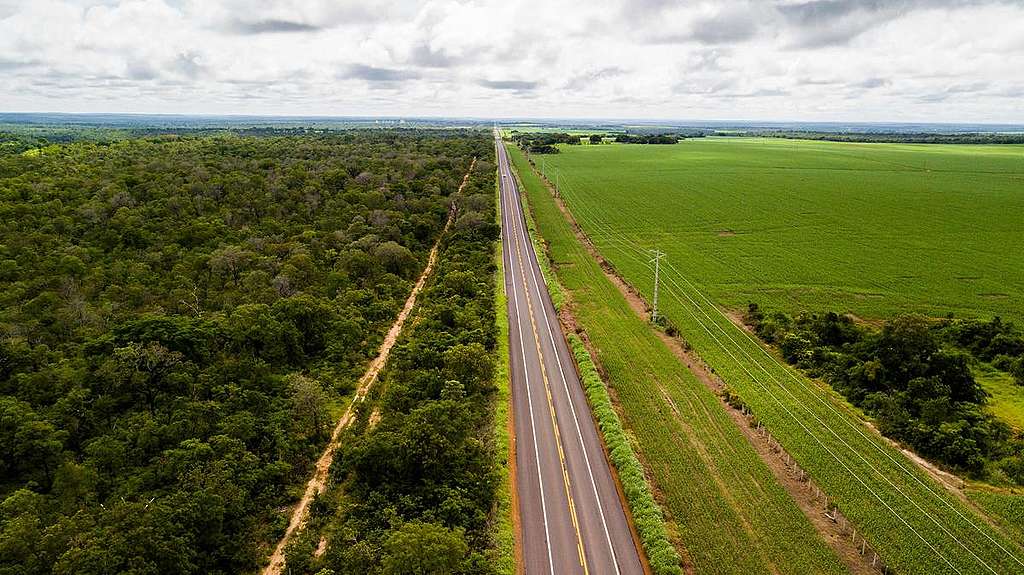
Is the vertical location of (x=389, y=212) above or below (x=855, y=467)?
above

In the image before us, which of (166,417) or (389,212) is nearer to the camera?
(166,417)

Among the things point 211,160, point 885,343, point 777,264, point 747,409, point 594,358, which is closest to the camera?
point 747,409

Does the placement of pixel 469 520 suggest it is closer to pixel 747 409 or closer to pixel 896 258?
pixel 747 409

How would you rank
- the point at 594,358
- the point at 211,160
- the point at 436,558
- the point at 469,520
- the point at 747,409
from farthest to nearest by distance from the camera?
the point at 211,160
the point at 594,358
the point at 747,409
the point at 469,520
the point at 436,558

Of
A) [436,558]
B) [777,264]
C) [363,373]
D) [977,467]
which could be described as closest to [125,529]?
[436,558]

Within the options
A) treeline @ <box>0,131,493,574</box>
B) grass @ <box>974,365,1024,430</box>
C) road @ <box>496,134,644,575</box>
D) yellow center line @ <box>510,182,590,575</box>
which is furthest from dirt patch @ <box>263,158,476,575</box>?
grass @ <box>974,365,1024,430</box>

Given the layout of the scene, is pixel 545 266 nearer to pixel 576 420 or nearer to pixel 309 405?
pixel 576 420

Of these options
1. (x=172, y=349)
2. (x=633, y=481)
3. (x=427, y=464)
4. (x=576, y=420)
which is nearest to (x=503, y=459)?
(x=427, y=464)
